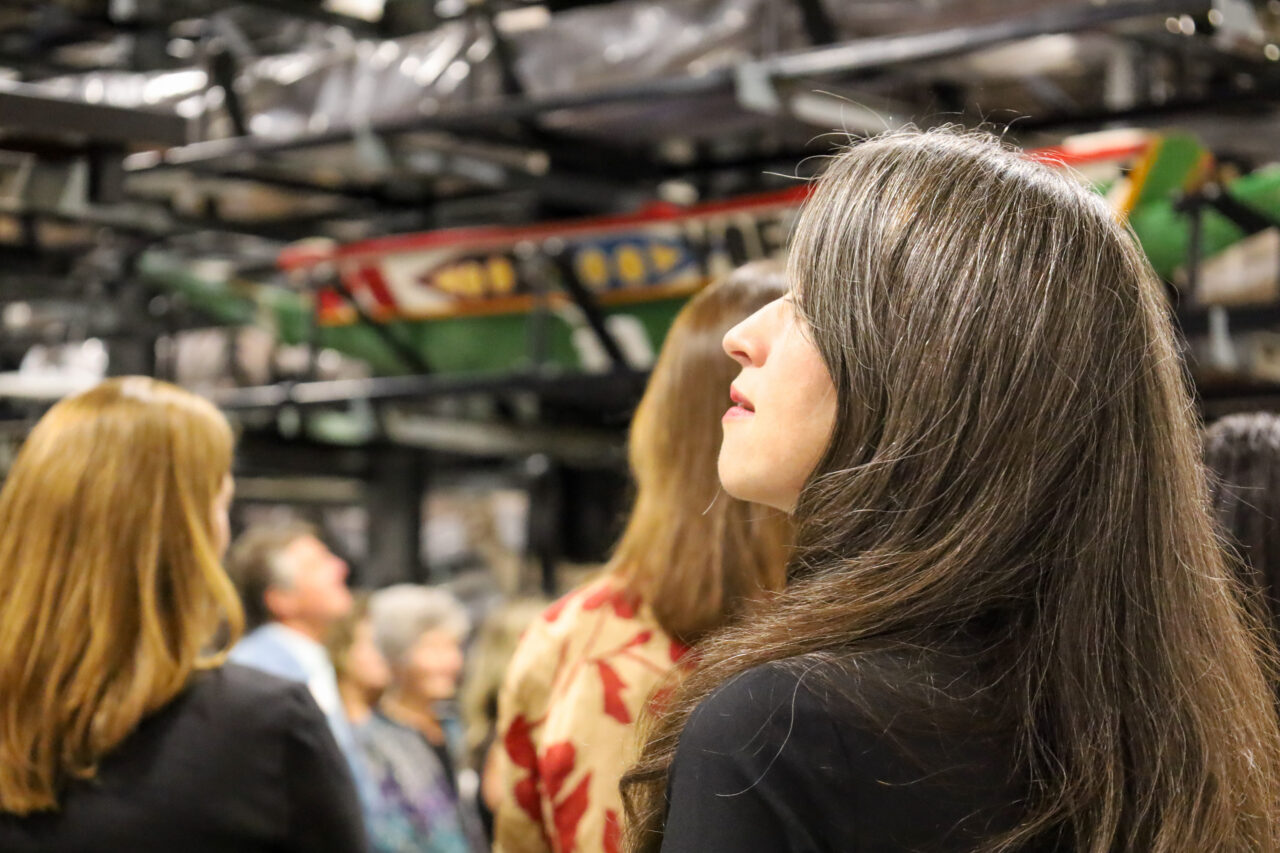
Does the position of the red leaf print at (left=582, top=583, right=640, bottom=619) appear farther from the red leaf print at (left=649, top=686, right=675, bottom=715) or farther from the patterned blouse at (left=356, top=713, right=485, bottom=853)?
the patterned blouse at (left=356, top=713, right=485, bottom=853)

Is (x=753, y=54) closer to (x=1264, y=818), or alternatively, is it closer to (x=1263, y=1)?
(x=1263, y=1)

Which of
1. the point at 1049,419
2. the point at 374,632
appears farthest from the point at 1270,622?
the point at 374,632

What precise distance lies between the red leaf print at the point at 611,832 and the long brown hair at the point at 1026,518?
639 mm

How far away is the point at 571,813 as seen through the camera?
1714mm

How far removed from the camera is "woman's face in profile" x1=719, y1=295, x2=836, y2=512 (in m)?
1.05

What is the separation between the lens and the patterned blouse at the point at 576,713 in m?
1.69

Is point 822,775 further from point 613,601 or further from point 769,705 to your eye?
point 613,601

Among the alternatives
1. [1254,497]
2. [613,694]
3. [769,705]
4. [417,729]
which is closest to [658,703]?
[769,705]

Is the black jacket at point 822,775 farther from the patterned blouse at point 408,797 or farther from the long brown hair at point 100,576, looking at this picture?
the patterned blouse at point 408,797

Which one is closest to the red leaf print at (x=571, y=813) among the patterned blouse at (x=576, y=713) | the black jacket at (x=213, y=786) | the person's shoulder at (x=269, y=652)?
the patterned blouse at (x=576, y=713)

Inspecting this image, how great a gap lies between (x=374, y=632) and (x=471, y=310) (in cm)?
140

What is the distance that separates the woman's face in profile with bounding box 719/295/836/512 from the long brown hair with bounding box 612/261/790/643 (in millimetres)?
580

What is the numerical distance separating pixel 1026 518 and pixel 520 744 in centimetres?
106

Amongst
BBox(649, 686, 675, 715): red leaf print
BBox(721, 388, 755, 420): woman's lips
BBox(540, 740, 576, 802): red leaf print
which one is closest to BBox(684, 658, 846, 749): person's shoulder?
BBox(649, 686, 675, 715): red leaf print
